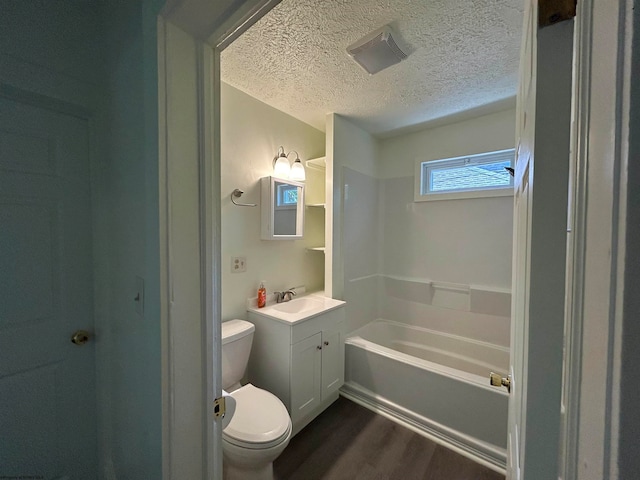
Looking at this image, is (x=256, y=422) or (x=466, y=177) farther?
(x=466, y=177)

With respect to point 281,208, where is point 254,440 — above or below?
below

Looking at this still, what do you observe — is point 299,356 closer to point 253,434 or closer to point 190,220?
point 253,434

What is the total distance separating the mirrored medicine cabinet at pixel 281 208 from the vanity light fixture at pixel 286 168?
57mm

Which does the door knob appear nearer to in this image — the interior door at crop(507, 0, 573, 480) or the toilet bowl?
the interior door at crop(507, 0, 573, 480)

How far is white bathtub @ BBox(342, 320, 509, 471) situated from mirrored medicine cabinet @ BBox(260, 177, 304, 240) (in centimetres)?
110

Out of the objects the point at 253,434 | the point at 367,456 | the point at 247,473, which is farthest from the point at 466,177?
the point at 247,473

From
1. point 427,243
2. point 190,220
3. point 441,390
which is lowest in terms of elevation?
point 441,390

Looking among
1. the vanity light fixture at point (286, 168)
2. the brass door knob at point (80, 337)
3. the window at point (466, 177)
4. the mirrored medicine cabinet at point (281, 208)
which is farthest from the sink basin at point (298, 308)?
the window at point (466, 177)

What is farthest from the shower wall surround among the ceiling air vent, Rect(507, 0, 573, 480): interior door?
Rect(507, 0, 573, 480): interior door

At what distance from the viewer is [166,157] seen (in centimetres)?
67

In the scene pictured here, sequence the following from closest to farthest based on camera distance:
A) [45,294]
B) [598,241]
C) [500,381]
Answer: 1. [598,241]
2. [500,381]
3. [45,294]

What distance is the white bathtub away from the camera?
1.50 meters

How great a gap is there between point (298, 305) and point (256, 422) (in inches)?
34.6

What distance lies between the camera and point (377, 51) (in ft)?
4.54
